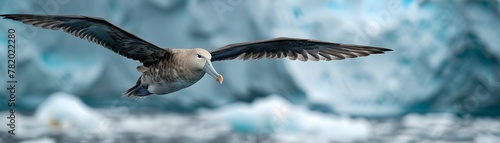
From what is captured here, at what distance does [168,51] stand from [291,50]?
350mm

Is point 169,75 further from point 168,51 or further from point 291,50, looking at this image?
point 291,50

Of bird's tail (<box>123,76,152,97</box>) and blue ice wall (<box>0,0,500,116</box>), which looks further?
blue ice wall (<box>0,0,500,116</box>)

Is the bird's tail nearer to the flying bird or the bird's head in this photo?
the flying bird

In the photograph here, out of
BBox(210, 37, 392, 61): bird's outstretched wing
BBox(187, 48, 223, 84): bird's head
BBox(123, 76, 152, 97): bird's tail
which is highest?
BBox(210, 37, 392, 61): bird's outstretched wing

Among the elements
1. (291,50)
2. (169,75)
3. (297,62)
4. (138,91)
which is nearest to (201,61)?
(169,75)

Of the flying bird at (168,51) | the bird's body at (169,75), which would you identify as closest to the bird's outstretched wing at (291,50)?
the flying bird at (168,51)

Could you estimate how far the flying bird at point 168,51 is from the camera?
108 cm

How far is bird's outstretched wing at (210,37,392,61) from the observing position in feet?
4.16

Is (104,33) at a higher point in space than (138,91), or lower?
higher

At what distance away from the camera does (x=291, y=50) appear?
4.65ft

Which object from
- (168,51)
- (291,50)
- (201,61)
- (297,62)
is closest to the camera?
(201,61)

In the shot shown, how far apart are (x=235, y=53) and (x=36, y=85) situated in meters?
2.16

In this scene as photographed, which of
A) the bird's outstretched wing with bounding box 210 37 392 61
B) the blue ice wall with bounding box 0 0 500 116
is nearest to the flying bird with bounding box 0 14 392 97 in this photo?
the bird's outstretched wing with bounding box 210 37 392 61

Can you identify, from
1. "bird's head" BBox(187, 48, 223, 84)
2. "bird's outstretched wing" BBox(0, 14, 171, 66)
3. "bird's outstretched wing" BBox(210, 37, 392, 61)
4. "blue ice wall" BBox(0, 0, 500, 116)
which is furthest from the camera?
"blue ice wall" BBox(0, 0, 500, 116)
